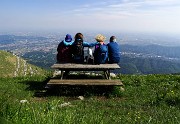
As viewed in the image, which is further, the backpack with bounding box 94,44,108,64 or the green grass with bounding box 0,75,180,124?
the backpack with bounding box 94,44,108,64

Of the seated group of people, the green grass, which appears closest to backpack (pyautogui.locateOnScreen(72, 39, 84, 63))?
the seated group of people

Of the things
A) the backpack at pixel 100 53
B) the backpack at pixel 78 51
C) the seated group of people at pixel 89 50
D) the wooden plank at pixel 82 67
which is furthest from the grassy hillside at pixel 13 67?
the wooden plank at pixel 82 67

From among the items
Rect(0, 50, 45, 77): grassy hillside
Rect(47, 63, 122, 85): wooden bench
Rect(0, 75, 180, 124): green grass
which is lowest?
Rect(0, 50, 45, 77): grassy hillside

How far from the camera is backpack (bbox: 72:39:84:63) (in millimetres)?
16344

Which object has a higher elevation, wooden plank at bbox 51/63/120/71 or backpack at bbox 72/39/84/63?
backpack at bbox 72/39/84/63

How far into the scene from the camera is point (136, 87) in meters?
15.9

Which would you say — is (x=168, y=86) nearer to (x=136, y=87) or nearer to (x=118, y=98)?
(x=136, y=87)

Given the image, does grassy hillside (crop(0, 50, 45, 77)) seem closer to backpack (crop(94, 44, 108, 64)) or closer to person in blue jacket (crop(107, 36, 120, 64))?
person in blue jacket (crop(107, 36, 120, 64))

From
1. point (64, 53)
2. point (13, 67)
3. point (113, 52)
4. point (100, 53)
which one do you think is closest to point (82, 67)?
point (100, 53)

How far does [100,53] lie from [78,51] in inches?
45.2

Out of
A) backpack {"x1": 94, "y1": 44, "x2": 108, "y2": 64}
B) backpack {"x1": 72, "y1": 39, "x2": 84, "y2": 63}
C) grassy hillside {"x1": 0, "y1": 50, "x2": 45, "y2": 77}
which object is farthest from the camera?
grassy hillside {"x1": 0, "y1": 50, "x2": 45, "y2": 77}

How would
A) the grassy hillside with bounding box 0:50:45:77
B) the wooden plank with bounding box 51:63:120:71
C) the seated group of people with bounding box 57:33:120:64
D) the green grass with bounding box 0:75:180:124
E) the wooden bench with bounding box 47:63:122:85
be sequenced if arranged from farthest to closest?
the grassy hillside with bounding box 0:50:45:77 → the seated group of people with bounding box 57:33:120:64 → the wooden plank with bounding box 51:63:120:71 → the wooden bench with bounding box 47:63:122:85 → the green grass with bounding box 0:75:180:124

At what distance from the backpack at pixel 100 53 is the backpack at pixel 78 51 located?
2.39 feet

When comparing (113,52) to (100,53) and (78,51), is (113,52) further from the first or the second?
(78,51)
